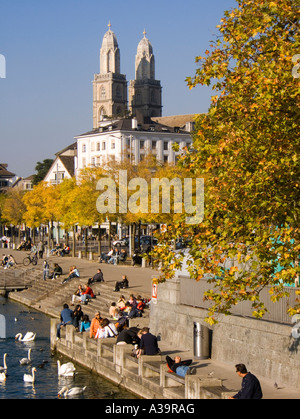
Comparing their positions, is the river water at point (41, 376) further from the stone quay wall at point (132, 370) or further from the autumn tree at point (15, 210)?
the autumn tree at point (15, 210)

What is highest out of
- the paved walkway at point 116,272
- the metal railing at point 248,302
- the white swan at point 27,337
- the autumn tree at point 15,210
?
the autumn tree at point 15,210

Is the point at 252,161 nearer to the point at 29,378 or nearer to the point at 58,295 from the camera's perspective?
the point at 29,378

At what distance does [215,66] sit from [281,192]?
3689mm

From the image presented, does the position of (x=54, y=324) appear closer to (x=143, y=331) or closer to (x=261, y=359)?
(x=143, y=331)

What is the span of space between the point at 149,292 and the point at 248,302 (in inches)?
563

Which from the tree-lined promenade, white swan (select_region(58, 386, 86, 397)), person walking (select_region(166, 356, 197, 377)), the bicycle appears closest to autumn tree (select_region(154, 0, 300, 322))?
person walking (select_region(166, 356, 197, 377))

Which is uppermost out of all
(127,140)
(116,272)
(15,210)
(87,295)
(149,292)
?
Answer: (127,140)

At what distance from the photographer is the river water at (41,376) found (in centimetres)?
2203


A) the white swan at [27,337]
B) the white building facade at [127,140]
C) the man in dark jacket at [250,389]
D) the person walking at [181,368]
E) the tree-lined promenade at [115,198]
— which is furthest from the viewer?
the white building facade at [127,140]

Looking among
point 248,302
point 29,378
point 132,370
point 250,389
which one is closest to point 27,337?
point 29,378

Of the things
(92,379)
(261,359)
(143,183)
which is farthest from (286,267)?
(143,183)

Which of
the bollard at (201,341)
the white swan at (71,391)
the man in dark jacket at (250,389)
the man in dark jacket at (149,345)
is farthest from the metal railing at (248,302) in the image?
the white swan at (71,391)

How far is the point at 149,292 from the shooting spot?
35188mm

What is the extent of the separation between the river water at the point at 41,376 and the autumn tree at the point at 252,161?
6166 mm
